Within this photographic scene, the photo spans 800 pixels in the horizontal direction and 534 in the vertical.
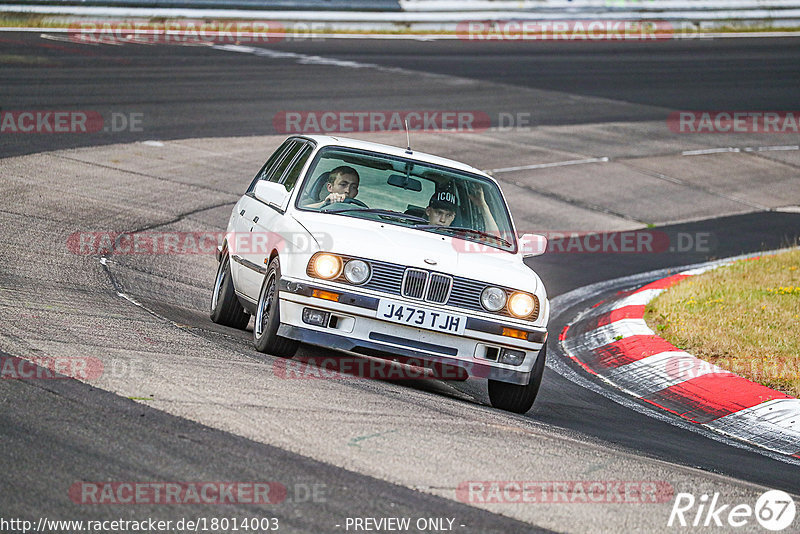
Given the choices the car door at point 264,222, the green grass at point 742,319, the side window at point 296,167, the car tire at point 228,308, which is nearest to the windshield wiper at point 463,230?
the car door at point 264,222

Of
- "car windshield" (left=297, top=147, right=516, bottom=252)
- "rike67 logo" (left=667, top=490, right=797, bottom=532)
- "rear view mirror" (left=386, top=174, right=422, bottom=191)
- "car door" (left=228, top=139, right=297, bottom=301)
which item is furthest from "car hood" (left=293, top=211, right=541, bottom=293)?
"rike67 logo" (left=667, top=490, right=797, bottom=532)

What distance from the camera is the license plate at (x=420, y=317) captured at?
7012mm

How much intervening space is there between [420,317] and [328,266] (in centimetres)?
66

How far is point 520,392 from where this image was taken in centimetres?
743

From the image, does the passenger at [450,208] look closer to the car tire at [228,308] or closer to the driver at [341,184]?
the driver at [341,184]

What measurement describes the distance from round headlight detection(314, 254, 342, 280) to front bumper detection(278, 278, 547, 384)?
9 centimetres

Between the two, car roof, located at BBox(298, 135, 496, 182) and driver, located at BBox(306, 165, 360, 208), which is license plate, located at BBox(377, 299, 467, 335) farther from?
car roof, located at BBox(298, 135, 496, 182)

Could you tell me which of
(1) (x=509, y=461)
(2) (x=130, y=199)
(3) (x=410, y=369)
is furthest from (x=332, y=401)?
(2) (x=130, y=199)

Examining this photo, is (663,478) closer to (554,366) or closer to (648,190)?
(554,366)

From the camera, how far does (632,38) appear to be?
33.5 m

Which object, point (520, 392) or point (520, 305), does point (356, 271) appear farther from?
point (520, 392)

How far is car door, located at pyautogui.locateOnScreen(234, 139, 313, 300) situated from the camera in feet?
26.3

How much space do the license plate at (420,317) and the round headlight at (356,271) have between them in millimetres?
205

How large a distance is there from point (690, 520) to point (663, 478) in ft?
2.01
